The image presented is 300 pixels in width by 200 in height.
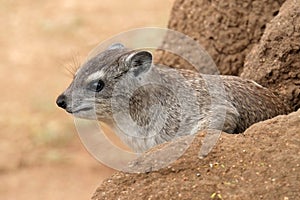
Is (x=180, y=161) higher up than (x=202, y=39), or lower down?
lower down

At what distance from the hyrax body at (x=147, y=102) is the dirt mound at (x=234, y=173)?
0.86 m

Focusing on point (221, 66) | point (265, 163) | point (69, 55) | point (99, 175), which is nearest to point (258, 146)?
point (265, 163)

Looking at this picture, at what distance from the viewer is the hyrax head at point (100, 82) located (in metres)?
5.62

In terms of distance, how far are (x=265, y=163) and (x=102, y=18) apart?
10281 mm

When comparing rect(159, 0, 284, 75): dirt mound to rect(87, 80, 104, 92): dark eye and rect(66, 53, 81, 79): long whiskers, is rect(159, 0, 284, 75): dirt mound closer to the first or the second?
rect(66, 53, 81, 79): long whiskers

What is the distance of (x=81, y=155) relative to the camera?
10.7m

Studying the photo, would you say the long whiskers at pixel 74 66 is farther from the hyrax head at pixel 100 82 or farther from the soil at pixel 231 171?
the soil at pixel 231 171

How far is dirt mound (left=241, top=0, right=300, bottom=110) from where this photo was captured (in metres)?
6.12

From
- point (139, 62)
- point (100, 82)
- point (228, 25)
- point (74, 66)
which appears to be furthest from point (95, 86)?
point (228, 25)

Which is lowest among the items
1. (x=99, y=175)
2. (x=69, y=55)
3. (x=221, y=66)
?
(x=99, y=175)

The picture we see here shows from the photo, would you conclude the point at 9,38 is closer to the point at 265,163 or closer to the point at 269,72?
the point at 269,72

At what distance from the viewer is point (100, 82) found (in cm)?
568

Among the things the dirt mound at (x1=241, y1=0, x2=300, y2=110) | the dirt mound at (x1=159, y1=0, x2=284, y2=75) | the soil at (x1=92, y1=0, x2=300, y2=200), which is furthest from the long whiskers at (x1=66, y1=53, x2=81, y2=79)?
the soil at (x1=92, y1=0, x2=300, y2=200)

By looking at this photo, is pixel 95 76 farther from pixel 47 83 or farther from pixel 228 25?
pixel 47 83
